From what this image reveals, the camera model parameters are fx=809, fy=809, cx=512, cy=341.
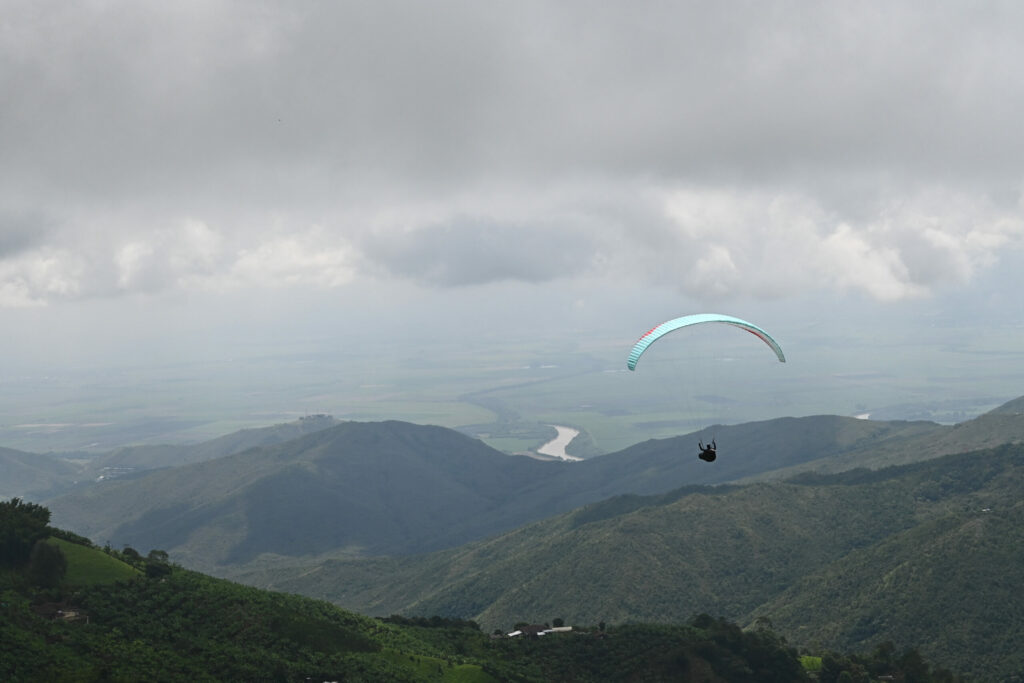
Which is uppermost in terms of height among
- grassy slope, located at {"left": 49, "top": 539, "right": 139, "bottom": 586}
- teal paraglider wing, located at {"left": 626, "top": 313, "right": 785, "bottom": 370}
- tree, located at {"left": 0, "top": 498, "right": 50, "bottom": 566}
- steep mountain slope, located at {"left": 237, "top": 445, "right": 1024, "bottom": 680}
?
teal paraglider wing, located at {"left": 626, "top": 313, "right": 785, "bottom": 370}

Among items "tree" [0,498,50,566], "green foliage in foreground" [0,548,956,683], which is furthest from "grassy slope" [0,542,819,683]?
"tree" [0,498,50,566]

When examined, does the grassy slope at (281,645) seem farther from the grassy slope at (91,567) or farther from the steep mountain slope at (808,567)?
the steep mountain slope at (808,567)

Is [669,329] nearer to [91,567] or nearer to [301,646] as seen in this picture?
[301,646]

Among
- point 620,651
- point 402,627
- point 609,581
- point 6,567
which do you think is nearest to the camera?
point 6,567

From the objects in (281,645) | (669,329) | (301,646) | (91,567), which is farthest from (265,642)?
(669,329)

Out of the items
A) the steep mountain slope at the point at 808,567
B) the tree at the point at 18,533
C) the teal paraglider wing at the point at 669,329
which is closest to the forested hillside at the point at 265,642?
the tree at the point at 18,533

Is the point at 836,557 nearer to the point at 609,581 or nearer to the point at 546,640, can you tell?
the point at 609,581

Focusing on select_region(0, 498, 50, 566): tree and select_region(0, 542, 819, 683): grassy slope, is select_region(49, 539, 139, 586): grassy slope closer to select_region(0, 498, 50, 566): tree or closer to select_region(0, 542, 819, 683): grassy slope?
select_region(0, 542, 819, 683): grassy slope

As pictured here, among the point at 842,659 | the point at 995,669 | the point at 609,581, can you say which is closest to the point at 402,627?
the point at 842,659
